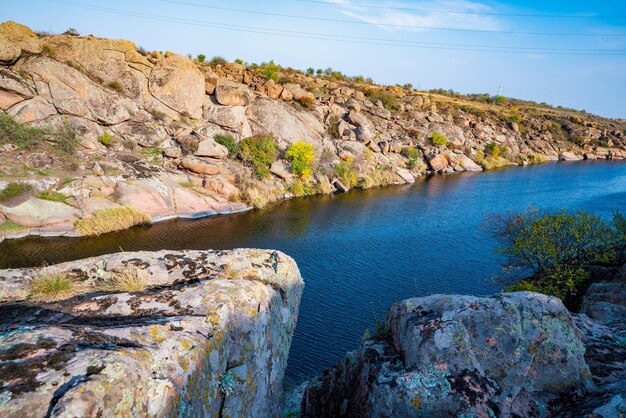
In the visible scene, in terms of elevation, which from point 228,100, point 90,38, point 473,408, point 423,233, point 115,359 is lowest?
point 423,233

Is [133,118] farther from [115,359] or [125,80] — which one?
[115,359]

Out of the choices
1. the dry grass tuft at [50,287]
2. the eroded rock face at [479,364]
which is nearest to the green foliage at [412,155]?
the eroded rock face at [479,364]

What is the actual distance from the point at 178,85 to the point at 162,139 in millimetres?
8750

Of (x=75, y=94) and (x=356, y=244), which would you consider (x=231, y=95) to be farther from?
(x=356, y=244)

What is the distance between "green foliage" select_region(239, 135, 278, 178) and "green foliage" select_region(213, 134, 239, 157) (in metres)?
0.70

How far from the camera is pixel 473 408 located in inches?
222

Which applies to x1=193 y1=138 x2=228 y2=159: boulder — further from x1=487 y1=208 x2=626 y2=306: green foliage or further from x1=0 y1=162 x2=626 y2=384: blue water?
x1=487 y1=208 x2=626 y2=306: green foliage

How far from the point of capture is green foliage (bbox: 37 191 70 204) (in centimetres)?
2706

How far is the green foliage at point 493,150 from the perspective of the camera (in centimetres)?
7269

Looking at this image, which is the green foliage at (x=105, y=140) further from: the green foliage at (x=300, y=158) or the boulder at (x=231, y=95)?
the green foliage at (x=300, y=158)

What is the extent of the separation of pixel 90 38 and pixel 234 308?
47.8m

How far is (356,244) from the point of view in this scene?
28.5m

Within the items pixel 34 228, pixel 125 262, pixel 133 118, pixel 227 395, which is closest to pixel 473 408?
pixel 227 395

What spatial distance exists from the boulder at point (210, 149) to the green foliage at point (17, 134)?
13979mm
